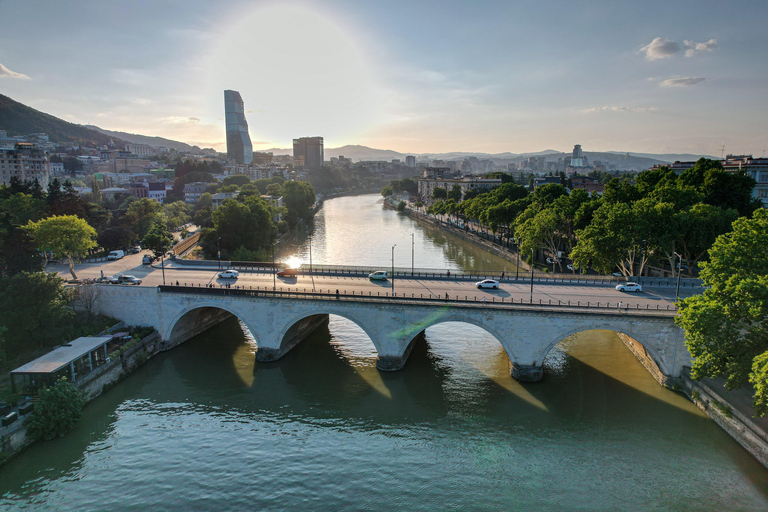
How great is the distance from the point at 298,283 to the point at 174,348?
11.2m

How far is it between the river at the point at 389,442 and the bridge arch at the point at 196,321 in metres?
2.19

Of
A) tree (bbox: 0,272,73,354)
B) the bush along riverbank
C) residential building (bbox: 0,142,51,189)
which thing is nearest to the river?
the bush along riverbank

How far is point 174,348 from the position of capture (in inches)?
1379

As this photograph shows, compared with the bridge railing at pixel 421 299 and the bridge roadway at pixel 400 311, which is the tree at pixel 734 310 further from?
the bridge railing at pixel 421 299

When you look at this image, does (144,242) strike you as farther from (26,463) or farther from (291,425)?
(291,425)

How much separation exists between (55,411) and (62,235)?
21.0 metres

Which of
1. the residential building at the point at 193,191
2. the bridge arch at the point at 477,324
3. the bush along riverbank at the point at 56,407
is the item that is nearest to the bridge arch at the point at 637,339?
the bridge arch at the point at 477,324

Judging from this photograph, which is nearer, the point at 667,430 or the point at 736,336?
the point at 736,336

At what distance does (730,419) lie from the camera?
2203 cm

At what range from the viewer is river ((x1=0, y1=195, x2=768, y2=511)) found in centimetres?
1912

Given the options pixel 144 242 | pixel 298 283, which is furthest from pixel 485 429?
pixel 144 242

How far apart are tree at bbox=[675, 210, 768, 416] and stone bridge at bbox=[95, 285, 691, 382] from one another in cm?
449

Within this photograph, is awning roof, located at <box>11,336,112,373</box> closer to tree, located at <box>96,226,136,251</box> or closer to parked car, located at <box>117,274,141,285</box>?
parked car, located at <box>117,274,141,285</box>

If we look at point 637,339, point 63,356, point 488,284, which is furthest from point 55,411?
point 637,339
